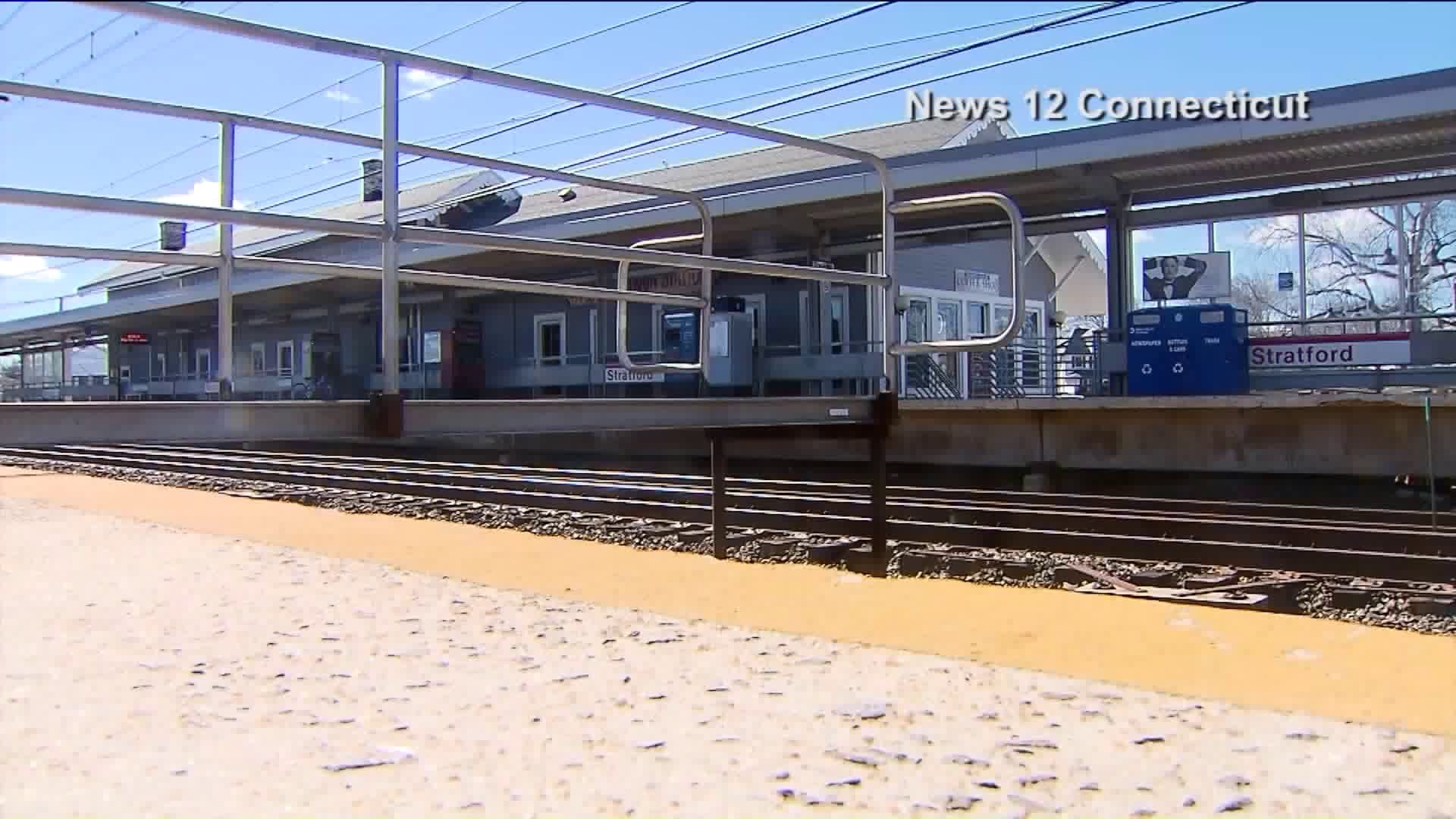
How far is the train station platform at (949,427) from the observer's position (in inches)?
160

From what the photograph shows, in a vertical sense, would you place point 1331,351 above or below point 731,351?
below

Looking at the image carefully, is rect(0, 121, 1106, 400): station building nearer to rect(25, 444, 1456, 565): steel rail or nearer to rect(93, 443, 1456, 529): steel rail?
rect(93, 443, 1456, 529): steel rail

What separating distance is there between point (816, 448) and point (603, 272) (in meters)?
6.81

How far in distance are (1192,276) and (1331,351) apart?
3.54m

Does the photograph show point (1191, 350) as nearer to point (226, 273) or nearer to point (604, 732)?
point (604, 732)

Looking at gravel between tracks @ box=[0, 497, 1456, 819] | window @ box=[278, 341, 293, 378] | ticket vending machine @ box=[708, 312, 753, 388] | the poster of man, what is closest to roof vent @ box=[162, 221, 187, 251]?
gravel between tracks @ box=[0, 497, 1456, 819]

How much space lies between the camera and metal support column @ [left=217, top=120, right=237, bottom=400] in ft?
15.0

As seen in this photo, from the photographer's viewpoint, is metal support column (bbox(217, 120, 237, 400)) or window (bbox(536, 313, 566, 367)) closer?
metal support column (bbox(217, 120, 237, 400))

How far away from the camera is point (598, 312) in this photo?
85.7ft

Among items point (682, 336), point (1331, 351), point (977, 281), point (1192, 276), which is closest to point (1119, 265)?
point (1192, 276)

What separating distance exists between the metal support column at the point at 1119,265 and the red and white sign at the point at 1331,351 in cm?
205

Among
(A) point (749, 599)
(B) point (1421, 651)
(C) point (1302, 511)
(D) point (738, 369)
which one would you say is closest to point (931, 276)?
(D) point (738, 369)

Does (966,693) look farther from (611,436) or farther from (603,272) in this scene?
(603,272)

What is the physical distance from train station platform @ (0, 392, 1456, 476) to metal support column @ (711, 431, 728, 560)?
607 millimetres
